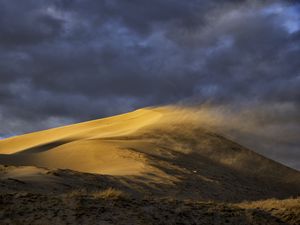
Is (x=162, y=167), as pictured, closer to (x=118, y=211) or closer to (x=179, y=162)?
(x=179, y=162)

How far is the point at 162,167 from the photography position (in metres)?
39.6

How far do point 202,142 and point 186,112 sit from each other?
36.6ft

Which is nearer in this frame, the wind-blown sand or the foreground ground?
the foreground ground

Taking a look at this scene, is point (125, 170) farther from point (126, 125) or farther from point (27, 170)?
point (126, 125)

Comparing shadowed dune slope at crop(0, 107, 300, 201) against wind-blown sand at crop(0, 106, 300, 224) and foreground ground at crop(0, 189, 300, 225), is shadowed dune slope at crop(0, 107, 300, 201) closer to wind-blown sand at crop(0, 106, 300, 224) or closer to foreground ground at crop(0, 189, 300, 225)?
wind-blown sand at crop(0, 106, 300, 224)

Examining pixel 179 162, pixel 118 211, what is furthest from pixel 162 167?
pixel 118 211

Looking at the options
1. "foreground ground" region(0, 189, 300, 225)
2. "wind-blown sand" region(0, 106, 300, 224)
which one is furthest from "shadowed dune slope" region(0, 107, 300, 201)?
"foreground ground" region(0, 189, 300, 225)

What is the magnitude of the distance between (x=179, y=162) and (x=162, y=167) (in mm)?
4712

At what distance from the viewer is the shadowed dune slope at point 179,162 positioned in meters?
34.9

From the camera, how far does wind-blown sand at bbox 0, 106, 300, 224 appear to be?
28125 millimetres

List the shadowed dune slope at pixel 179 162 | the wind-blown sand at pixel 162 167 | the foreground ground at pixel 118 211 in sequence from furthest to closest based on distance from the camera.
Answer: the shadowed dune slope at pixel 179 162 → the wind-blown sand at pixel 162 167 → the foreground ground at pixel 118 211

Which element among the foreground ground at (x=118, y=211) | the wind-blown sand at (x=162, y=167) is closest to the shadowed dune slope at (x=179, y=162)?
the wind-blown sand at (x=162, y=167)

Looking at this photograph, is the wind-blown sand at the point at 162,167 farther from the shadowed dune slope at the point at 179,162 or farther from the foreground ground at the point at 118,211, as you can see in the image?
the foreground ground at the point at 118,211

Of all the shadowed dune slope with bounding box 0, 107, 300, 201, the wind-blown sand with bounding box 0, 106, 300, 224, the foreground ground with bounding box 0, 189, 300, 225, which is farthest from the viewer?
the shadowed dune slope with bounding box 0, 107, 300, 201
